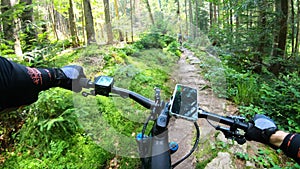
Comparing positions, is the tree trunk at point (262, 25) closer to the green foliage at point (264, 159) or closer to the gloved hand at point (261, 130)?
the green foliage at point (264, 159)

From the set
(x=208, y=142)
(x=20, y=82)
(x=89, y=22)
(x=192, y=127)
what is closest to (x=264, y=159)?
(x=208, y=142)

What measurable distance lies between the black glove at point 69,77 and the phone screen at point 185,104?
0.71m

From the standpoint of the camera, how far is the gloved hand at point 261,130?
3.59ft

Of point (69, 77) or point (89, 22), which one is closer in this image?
point (69, 77)

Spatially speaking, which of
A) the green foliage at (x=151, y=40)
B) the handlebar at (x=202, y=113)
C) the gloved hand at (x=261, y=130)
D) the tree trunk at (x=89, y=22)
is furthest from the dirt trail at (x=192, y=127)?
the tree trunk at (x=89, y=22)

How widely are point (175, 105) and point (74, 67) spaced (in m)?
0.78

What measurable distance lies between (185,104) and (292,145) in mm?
578

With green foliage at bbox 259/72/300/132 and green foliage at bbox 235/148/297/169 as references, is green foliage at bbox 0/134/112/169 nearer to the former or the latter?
green foliage at bbox 235/148/297/169

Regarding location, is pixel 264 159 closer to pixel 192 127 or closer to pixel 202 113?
pixel 192 127

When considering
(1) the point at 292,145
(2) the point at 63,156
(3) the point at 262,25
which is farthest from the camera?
(3) the point at 262,25

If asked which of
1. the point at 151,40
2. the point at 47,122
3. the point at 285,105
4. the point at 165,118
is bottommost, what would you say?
the point at 285,105

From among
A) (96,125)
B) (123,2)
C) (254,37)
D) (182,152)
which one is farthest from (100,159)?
(123,2)

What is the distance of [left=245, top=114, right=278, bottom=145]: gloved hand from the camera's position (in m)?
1.09

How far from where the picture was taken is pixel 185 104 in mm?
1202
